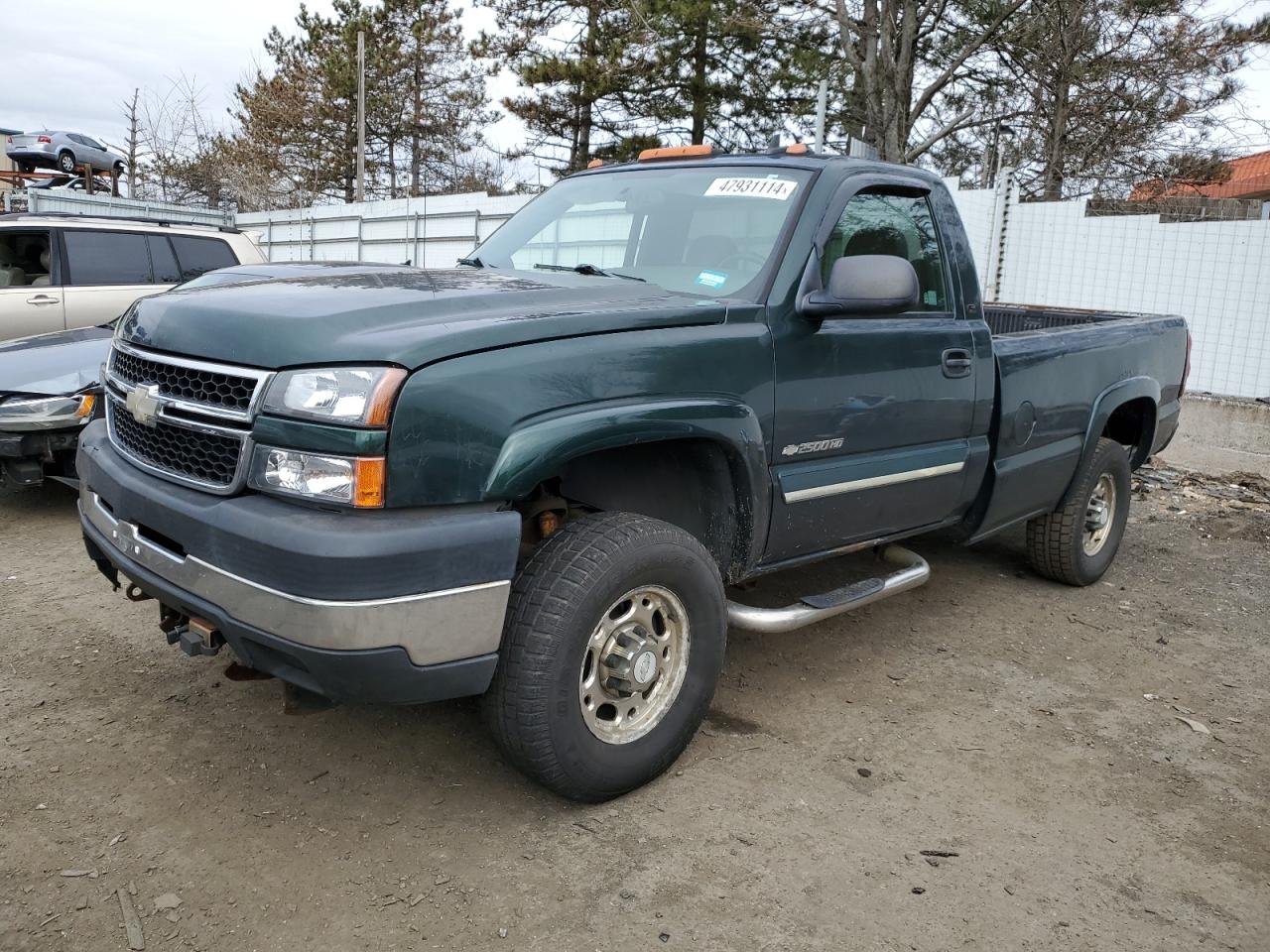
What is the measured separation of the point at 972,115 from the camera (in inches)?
728

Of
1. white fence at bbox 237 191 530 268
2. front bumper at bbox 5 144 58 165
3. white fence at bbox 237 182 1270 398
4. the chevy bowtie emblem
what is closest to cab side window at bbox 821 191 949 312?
the chevy bowtie emblem

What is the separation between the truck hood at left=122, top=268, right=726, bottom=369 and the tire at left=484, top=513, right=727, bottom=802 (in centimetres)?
60

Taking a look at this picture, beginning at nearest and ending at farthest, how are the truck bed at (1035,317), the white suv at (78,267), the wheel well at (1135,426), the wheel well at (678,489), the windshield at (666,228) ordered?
the wheel well at (678,489) < the windshield at (666,228) < the wheel well at (1135,426) < the truck bed at (1035,317) < the white suv at (78,267)

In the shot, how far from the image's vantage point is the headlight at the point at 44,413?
5.41 metres

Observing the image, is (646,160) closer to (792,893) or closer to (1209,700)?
(792,893)

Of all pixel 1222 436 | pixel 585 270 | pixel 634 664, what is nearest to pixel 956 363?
pixel 585 270

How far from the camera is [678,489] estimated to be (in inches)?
127

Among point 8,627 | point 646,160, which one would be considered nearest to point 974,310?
point 646,160

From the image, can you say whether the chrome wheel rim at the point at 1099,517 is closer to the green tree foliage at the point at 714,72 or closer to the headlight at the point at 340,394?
the headlight at the point at 340,394

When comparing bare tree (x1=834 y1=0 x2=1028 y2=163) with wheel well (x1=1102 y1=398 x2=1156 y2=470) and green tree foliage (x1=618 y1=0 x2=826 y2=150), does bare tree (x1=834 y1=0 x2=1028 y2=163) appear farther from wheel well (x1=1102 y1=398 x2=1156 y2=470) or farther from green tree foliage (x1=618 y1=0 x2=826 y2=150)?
wheel well (x1=1102 y1=398 x2=1156 y2=470)

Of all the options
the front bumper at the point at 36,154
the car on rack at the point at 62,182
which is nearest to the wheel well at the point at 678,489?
the car on rack at the point at 62,182

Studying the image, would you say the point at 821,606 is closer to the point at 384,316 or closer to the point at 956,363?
the point at 956,363

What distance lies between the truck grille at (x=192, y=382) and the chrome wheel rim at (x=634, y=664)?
1104mm

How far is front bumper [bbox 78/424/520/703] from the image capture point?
7.50 feet
